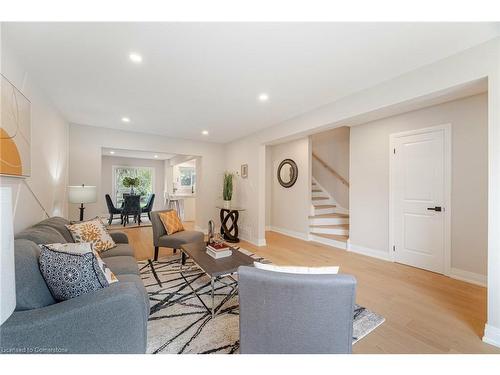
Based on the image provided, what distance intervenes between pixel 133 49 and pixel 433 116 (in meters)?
3.71

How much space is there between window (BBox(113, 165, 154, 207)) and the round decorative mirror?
604 centimetres

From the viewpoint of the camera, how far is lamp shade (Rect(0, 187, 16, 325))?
2.36 ft

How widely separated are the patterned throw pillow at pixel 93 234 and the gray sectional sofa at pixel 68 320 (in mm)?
1078

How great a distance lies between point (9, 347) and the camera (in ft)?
3.10

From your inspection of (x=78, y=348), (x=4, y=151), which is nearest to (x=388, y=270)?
(x=78, y=348)

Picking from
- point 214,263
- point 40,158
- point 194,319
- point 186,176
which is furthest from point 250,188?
point 186,176

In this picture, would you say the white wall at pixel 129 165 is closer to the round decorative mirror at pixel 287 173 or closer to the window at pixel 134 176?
the window at pixel 134 176

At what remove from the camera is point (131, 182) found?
851 centimetres

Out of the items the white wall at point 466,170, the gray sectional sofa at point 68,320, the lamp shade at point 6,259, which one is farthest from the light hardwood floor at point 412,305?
the lamp shade at point 6,259

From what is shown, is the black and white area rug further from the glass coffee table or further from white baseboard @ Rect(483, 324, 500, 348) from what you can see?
white baseboard @ Rect(483, 324, 500, 348)

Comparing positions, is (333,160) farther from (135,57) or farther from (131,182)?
(131,182)

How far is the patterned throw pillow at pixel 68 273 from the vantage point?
122 cm

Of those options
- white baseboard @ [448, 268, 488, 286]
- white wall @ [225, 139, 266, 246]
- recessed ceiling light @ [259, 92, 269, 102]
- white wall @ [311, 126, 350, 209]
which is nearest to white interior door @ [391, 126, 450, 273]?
white baseboard @ [448, 268, 488, 286]

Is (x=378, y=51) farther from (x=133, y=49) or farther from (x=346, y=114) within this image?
(x=133, y=49)
